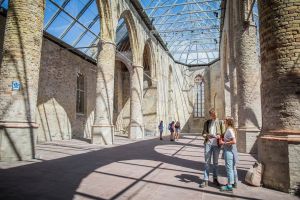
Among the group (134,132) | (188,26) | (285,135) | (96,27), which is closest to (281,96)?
(285,135)

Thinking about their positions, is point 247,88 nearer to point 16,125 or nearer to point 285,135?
point 285,135

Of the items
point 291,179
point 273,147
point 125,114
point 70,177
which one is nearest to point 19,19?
point 70,177

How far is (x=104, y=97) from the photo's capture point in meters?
12.5

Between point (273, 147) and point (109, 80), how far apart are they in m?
9.62

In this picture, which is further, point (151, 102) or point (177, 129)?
point (151, 102)

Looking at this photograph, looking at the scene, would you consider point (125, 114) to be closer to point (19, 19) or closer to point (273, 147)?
point (19, 19)

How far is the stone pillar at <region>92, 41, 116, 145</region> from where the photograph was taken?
12.1 meters

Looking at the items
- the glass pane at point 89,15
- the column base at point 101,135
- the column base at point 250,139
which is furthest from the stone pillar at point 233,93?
the glass pane at point 89,15

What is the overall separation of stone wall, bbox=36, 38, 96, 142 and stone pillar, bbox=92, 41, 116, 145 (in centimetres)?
438

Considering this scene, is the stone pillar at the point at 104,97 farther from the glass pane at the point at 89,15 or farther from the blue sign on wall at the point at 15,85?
the blue sign on wall at the point at 15,85

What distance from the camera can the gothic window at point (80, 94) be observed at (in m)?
18.5

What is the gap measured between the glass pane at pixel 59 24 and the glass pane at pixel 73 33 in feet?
1.79

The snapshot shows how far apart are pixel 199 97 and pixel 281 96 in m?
28.7

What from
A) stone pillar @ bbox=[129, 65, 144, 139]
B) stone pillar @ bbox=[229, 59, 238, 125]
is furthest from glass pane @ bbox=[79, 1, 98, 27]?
stone pillar @ bbox=[229, 59, 238, 125]
